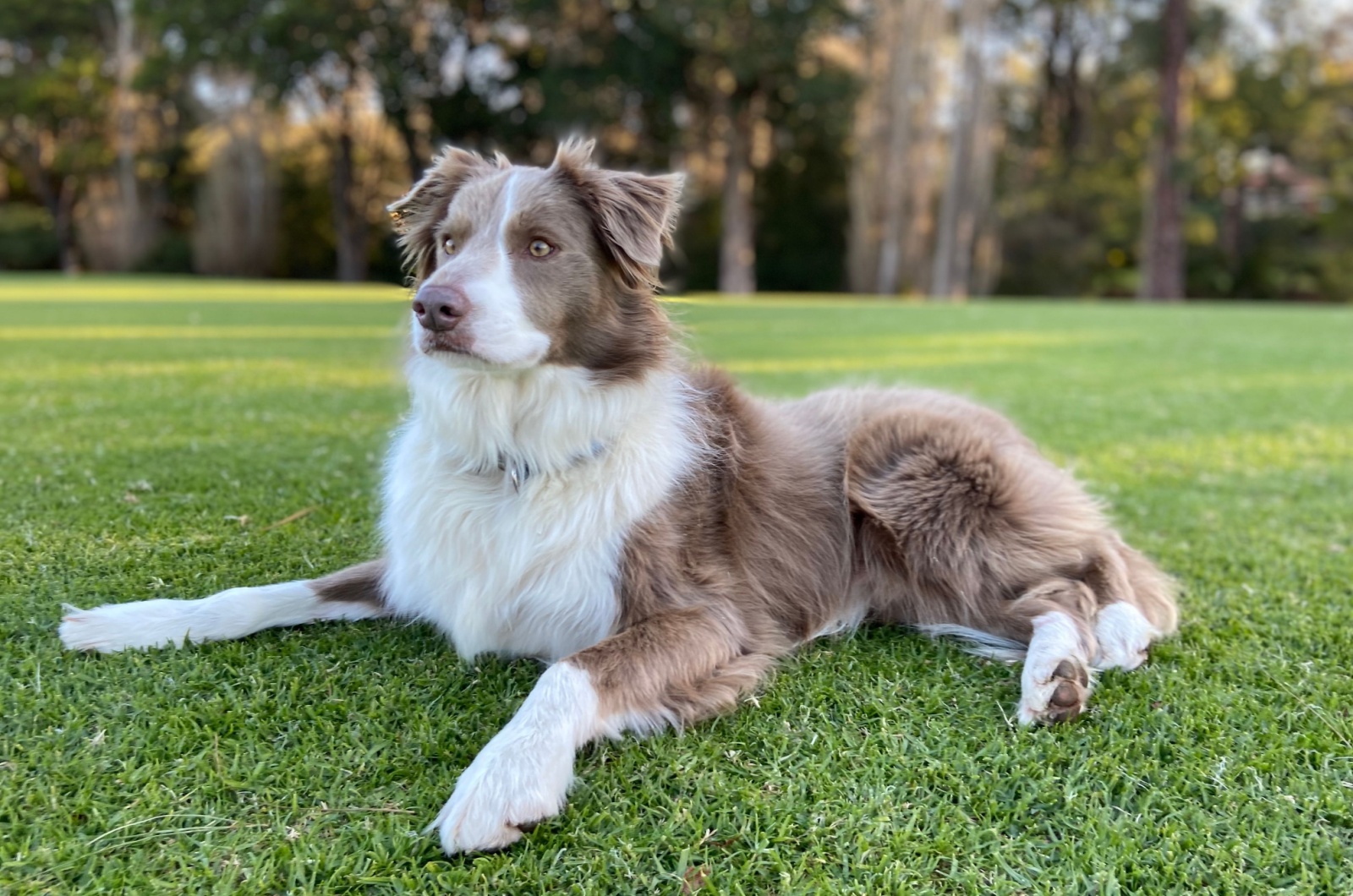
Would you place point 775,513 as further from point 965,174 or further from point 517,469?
point 965,174

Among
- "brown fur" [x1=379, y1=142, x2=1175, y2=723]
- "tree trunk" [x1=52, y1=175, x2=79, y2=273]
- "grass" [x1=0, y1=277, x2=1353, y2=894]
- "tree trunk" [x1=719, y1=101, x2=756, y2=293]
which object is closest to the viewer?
"grass" [x1=0, y1=277, x2=1353, y2=894]

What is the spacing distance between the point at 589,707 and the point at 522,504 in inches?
30.7

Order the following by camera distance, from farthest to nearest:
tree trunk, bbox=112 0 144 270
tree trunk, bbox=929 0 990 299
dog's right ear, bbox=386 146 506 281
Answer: tree trunk, bbox=112 0 144 270, tree trunk, bbox=929 0 990 299, dog's right ear, bbox=386 146 506 281

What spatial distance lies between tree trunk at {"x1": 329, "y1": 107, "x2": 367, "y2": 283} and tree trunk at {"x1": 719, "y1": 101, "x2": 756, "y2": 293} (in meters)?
16.3

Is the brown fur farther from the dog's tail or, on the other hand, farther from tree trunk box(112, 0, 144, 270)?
tree trunk box(112, 0, 144, 270)

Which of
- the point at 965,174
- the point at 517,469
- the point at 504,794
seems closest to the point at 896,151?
the point at 965,174

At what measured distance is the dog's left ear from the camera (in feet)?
10.5

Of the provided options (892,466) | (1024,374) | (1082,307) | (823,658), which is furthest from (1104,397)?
(1082,307)

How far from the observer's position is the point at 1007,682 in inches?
119

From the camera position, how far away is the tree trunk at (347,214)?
3897 cm

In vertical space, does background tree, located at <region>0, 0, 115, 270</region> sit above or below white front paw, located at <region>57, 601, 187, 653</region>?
above

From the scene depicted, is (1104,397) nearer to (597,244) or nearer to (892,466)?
(892,466)

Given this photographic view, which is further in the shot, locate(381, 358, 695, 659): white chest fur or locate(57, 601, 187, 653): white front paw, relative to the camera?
locate(381, 358, 695, 659): white chest fur

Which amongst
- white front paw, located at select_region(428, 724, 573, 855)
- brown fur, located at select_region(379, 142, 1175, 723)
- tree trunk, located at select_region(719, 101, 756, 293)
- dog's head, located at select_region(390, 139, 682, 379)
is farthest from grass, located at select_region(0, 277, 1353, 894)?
tree trunk, located at select_region(719, 101, 756, 293)
